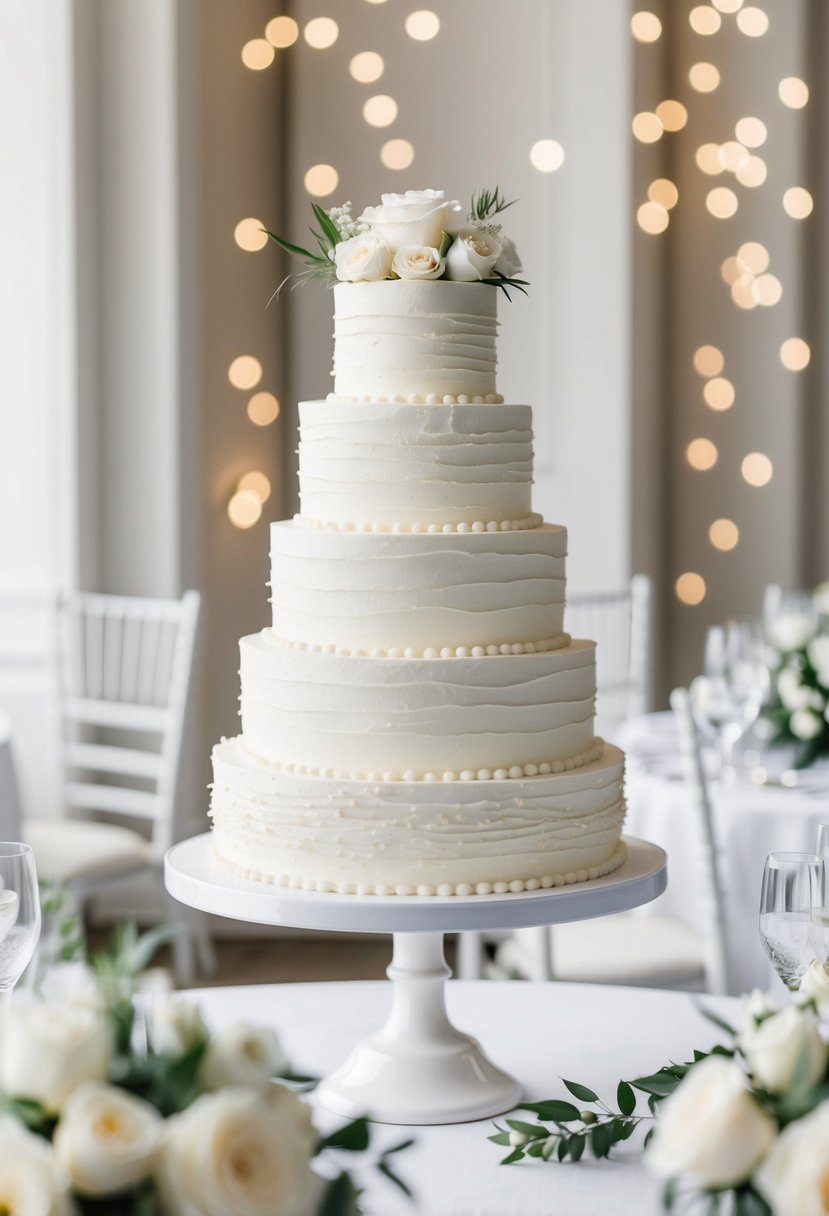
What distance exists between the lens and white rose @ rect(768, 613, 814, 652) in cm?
393

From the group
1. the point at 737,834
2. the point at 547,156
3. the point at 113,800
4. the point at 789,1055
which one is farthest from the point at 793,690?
the point at 789,1055

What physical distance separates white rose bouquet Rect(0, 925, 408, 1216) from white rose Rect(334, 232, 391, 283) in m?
1.04

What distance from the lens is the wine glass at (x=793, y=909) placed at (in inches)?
64.7

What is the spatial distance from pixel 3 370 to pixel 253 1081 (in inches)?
174

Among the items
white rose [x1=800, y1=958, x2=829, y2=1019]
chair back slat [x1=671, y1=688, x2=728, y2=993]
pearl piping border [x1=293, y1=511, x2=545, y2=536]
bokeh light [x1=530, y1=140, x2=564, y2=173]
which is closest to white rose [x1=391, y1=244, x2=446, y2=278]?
pearl piping border [x1=293, y1=511, x2=545, y2=536]

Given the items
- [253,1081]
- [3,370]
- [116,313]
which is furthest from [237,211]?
[253,1081]

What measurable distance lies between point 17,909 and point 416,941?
525mm

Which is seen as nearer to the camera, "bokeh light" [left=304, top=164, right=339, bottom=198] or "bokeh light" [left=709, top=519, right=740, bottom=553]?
"bokeh light" [left=304, top=164, right=339, bottom=198]

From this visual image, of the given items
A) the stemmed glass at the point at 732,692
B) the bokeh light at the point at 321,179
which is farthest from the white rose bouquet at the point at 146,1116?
the bokeh light at the point at 321,179

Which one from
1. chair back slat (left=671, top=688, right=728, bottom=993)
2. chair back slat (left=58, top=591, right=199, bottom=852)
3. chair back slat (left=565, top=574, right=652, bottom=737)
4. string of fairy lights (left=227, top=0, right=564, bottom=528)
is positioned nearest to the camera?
chair back slat (left=671, top=688, right=728, bottom=993)

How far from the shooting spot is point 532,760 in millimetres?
1854

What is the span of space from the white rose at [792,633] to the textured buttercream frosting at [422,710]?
2.18 m

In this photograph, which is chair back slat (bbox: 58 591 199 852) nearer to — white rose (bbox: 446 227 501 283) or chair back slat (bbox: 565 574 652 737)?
chair back slat (bbox: 565 574 652 737)

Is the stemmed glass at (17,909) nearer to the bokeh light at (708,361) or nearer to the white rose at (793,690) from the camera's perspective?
the white rose at (793,690)
